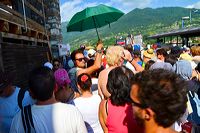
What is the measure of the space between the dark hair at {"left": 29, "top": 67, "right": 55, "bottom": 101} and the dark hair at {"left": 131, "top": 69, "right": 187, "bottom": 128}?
1104 millimetres

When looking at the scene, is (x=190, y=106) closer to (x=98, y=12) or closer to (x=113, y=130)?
(x=113, y=130)

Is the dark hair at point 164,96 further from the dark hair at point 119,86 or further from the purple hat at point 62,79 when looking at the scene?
the purple hat at point 62,79

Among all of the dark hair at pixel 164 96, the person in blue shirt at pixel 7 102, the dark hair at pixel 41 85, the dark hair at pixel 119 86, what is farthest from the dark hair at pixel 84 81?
the dark hair at pixel 164 96

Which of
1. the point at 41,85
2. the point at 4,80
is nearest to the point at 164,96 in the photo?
the point at 41,85

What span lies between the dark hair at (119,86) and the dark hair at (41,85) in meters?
0.69

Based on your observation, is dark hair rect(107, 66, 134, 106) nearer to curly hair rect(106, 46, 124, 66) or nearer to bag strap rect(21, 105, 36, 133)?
bag strap rect(21, 105, 36, 133)

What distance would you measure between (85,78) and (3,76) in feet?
3.49

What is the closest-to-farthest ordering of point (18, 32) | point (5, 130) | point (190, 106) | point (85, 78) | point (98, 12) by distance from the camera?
point (5, 130) → point (85, 78) → point (190, 106) → point (98, 12) → point (18, 32)

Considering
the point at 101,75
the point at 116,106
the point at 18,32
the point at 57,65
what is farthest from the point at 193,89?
the point at 18,32

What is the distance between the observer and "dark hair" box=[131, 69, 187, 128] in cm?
245

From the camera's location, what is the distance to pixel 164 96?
2459 millimetres

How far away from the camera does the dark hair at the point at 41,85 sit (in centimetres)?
341

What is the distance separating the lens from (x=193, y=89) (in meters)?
5.93

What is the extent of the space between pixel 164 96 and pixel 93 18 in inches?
275
